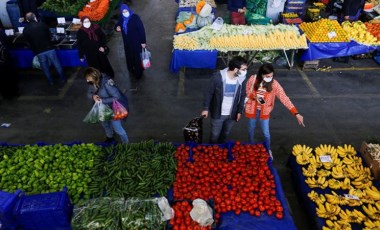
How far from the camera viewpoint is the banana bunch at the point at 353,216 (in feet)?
14.5

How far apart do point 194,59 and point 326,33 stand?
3975 mm

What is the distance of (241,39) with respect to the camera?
8.61m

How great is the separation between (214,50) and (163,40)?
10.9 feet

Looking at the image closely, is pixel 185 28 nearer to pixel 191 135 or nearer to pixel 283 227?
pixel 191 135

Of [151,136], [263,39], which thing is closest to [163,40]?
[263,39]

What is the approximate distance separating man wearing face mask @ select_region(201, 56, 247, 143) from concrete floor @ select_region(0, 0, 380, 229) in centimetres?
141

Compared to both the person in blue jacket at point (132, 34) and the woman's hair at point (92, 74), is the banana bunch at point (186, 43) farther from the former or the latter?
the woman's hair at point (92, 74)

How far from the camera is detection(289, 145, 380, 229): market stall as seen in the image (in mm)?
4480

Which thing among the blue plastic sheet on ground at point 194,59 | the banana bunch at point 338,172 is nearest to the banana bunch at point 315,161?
the banana bunch at point 338,172

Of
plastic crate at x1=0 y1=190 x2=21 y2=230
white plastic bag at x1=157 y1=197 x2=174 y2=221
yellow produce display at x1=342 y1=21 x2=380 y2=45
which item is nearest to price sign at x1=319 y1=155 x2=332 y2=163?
white plastic bag at x1=157 y1=197 x2=174 y2=221

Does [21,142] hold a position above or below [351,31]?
below

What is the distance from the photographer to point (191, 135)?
5645 millimetres

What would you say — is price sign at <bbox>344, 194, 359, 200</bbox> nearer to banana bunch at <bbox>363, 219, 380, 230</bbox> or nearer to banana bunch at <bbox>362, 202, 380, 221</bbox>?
banana bunch at <bbox>362, 202, 380, 221</bbox>

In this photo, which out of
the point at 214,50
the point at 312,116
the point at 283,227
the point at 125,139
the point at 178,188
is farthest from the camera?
the point at 214,50
